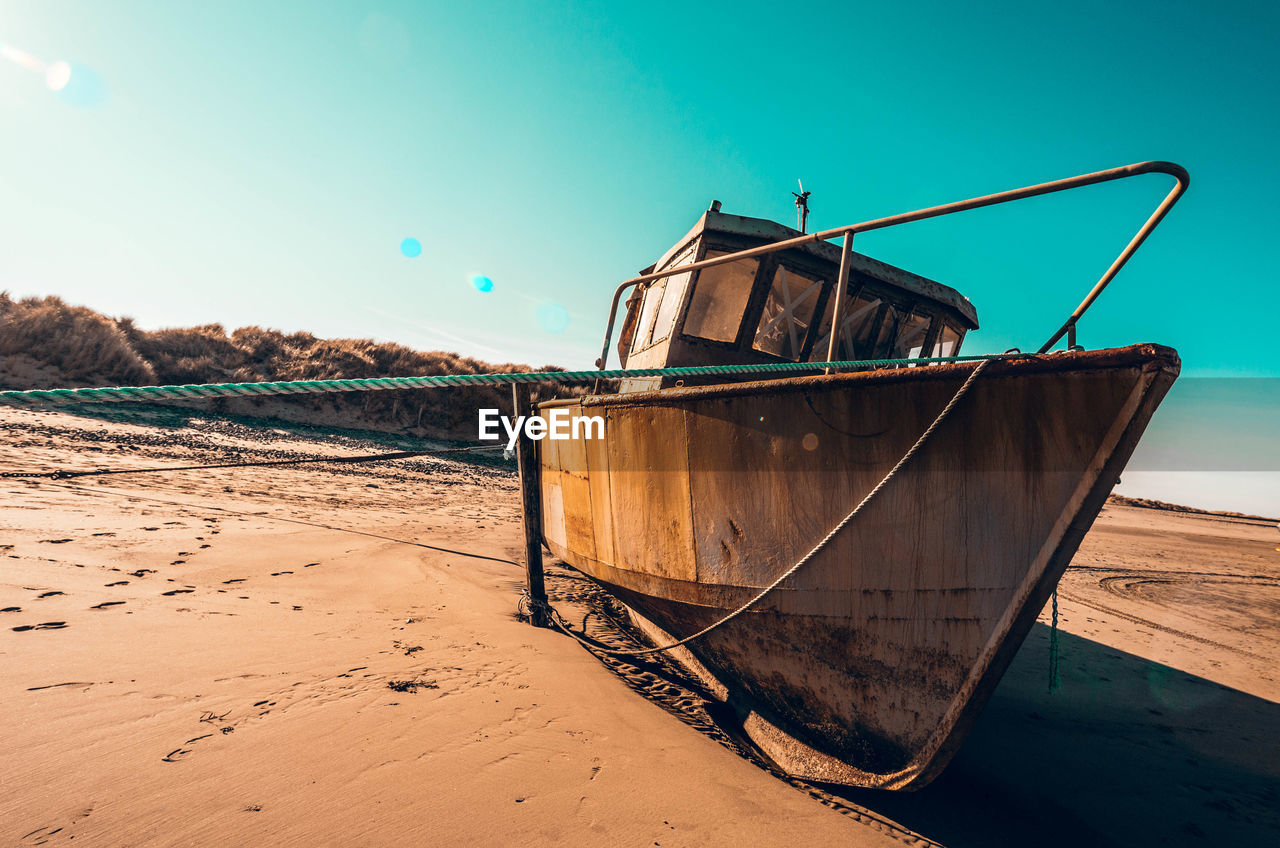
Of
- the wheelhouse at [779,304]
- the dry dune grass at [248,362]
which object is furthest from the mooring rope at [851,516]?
the dry dune grass at [248,362]

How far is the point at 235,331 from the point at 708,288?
877 inches

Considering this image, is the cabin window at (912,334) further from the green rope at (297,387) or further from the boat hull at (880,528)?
the boat hull at (880,528)

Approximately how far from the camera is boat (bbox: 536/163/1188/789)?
1963mm

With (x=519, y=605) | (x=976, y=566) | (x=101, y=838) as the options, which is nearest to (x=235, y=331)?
(x=519, y=605)

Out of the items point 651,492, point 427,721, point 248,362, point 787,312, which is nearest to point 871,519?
point 651,492

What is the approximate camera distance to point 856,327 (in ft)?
13.3

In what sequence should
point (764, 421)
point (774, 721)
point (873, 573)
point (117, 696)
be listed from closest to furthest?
1. point (117, 696)
2. point (873, 573)
3. point (764, 421)
4. point (774, 721)

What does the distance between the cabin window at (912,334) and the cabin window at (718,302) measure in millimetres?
1425

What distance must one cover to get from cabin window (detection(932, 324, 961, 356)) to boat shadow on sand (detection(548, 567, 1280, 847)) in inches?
108

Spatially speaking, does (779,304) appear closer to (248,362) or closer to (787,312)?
(787,312)

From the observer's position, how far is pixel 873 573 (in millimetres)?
2252

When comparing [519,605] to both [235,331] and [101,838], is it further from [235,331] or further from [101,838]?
[235,331]

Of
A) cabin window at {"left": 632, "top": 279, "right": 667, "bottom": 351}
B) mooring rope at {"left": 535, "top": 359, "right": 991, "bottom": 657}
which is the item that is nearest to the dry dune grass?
cabin window at {"left": 632, "top": 279, "right": 667, "bottom": 351}

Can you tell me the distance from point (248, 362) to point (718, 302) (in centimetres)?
2009
